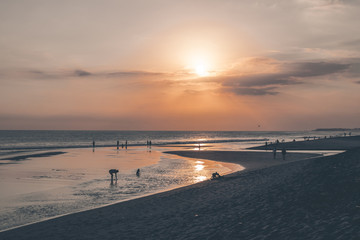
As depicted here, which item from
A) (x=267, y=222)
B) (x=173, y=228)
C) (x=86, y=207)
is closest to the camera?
(x=267, y=222)

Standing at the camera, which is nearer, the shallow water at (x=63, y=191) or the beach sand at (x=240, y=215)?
the beach sand at (x=240, y=215)

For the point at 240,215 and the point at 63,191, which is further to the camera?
the point at 63,191

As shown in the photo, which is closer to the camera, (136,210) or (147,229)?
(147,229)

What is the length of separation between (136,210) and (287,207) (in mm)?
7255

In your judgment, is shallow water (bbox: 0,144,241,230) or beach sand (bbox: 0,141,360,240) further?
shallow water (bbox: 0,144,241,230)

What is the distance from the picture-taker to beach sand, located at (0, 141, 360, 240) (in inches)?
421

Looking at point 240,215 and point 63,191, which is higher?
point 240,215

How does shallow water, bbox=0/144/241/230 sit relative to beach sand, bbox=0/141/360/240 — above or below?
below

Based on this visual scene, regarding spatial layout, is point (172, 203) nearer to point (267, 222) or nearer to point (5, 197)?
point (267, 222)

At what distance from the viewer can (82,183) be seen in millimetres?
25078

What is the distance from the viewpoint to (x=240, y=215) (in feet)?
43.2

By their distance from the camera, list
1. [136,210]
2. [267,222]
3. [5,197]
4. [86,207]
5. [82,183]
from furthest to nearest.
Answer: [82,183] → [5,197] → [86,207] → [136,210] → [267,222]

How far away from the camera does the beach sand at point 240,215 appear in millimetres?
10699

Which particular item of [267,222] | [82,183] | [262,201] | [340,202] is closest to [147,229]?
[267,222]
